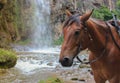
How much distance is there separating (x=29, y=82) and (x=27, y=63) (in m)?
6.13

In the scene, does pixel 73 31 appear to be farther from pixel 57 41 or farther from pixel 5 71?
Result: pixel 57 41

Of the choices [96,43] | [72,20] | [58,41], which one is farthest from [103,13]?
[72,20]

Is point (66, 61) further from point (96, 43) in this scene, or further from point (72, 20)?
point (96, 43)

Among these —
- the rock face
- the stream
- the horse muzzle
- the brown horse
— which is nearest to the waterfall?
the rock face

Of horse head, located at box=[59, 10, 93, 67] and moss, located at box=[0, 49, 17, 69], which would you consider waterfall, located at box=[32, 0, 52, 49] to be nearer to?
moss, located at box=[0, 49, 17, 69]

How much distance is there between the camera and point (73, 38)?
138 inches

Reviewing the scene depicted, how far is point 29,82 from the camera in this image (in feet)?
37.7

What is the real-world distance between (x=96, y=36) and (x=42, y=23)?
35.1 metres

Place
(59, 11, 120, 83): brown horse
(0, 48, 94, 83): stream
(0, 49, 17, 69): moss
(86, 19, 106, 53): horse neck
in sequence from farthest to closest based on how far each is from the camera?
(0, 49, 17, 69): moss < (0, 48, 94, 83): stream < (86, 19, 106, 53): horse neck < (59, 11, 120, 83): brown horse

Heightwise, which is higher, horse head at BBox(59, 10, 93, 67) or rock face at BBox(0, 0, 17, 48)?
horse head at BBox(59, 10, 93, 67)

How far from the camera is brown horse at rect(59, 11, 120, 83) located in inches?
138

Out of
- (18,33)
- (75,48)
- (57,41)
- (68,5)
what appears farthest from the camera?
(68,5)

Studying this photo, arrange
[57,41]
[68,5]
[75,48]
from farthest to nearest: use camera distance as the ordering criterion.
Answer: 1. [68,5]
2. [57,41]
3. [75,48]

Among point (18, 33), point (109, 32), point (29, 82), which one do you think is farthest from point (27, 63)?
point (18, 33)
